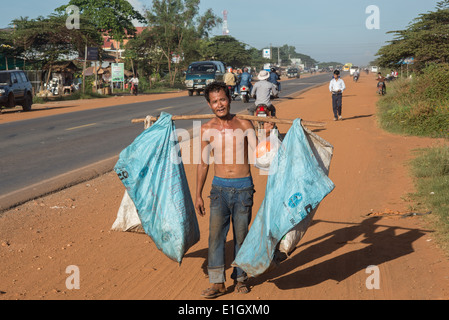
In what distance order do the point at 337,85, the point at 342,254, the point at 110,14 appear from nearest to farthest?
1. the point at 342,254
2. the point at 337,85
3. the point at 110,14

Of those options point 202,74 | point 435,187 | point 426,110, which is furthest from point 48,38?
point 435,187

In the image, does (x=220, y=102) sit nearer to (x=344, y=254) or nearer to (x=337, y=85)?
(x=344, y=254)

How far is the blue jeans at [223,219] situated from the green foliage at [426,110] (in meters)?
11.1

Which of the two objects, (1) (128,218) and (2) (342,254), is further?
(2) (342,254)

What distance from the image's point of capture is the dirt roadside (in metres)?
4.45

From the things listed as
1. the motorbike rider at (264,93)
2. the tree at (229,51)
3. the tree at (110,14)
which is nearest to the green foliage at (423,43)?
the motorbike rider at (264,93)

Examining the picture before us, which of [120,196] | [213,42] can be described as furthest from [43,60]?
[213,42]

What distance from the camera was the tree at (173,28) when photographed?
59.1 metres

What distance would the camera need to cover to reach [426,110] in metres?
15.5

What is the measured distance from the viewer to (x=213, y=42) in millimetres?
88688

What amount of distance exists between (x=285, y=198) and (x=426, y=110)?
12768 mm

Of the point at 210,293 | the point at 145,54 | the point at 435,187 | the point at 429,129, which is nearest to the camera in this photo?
the point at 210,293

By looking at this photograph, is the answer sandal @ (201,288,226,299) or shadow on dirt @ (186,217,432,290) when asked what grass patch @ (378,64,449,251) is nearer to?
shadow on dirt @ (186,217,432,290)
